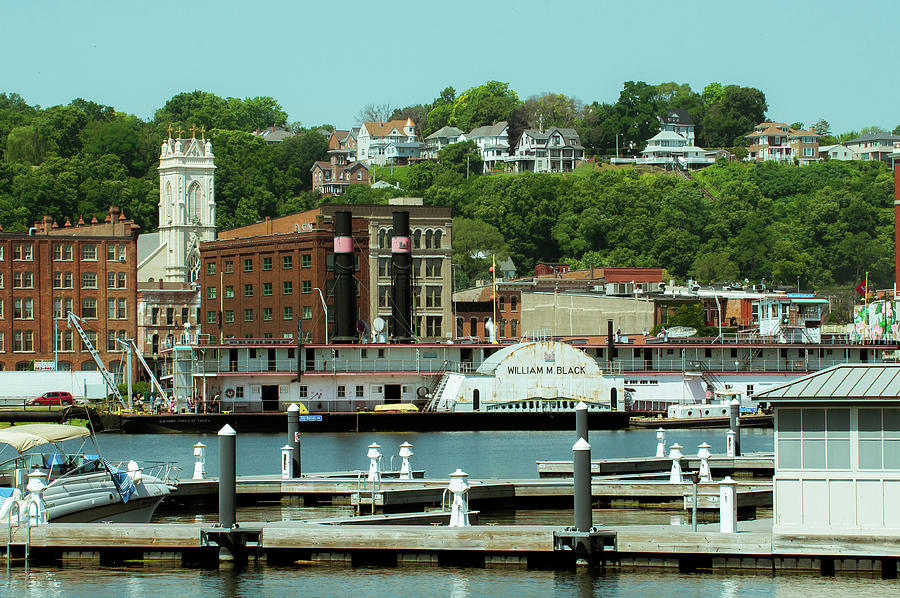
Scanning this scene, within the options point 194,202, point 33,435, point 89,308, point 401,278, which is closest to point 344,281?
point 401,278

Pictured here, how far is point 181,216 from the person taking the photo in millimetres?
162375

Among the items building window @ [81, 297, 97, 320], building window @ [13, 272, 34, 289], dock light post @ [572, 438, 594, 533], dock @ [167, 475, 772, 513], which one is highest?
building window @ [13, 272, 34, 289]

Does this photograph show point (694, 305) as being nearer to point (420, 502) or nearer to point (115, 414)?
point (115, 414)

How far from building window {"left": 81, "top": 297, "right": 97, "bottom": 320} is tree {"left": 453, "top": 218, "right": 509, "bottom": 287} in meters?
57.8

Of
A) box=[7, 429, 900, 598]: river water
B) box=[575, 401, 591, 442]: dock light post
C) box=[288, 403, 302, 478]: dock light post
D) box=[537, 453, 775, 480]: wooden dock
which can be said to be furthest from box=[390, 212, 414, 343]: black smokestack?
box=[575, 401, 591, 442]: dock light post

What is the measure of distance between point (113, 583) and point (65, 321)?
3686 inches

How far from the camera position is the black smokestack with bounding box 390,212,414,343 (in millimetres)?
112875

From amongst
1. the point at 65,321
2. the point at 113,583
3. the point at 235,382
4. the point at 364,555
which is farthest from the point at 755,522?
the point at 65,321

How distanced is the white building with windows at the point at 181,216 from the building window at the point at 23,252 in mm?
26220

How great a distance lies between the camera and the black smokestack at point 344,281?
108 meters

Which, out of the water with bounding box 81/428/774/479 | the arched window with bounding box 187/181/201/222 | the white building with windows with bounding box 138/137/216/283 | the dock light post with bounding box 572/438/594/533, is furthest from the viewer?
the arched window with bounding box 187/181/201/222

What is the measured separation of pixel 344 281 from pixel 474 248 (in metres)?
84.6

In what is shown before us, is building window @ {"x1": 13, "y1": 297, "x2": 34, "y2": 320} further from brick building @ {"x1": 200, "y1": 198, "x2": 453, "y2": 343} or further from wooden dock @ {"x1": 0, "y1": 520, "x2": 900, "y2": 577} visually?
wooden dock @ {"x1": 0, "y1": 520, "x2": 900, "y2": 577}

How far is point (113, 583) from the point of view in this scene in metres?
36.5
